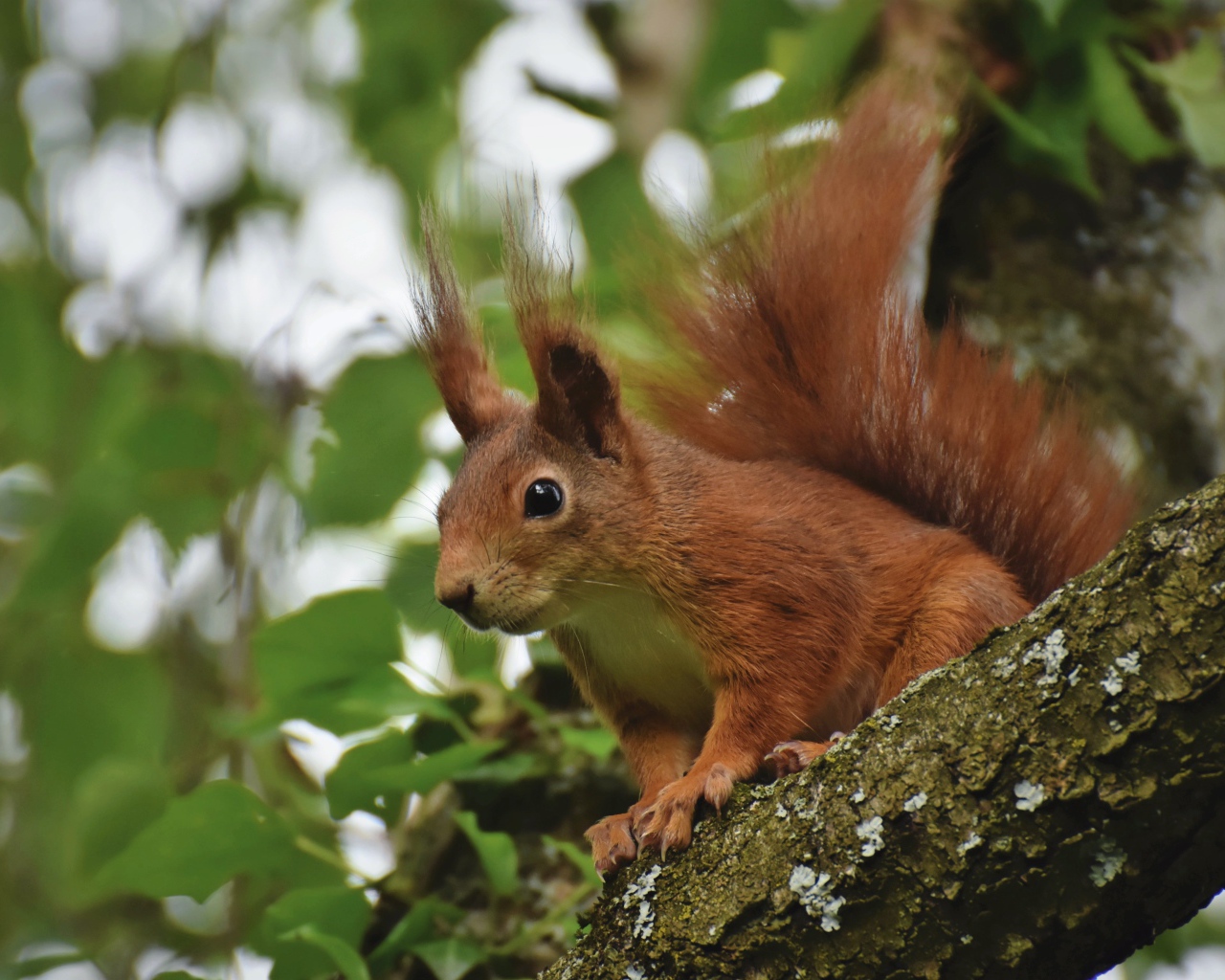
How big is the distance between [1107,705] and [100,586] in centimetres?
295

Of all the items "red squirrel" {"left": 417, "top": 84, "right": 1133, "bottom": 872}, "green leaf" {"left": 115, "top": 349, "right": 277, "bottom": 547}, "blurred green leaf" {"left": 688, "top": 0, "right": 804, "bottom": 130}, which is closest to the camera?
"red squirrel" {"left": 417, "top": 84, "right": 1133, "bottom": 872}

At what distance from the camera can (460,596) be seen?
1668 millimetres

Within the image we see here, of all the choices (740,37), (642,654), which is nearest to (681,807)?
(642,654)

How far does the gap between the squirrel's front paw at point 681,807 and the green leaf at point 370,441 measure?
0.97m

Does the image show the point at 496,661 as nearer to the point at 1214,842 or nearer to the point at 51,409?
the point at 1214,842

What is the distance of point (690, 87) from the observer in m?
2.96

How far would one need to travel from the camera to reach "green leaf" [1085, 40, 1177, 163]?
6.99ft

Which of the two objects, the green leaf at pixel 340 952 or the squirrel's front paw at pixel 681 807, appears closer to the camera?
the squirrel's front paw at pixel 681 807

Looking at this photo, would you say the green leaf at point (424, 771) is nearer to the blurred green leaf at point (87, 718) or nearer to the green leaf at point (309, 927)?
the green leaf at point (309, 927)

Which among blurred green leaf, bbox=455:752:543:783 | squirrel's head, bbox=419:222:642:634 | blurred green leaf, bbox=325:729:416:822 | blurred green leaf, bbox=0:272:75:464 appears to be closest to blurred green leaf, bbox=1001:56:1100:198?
squirrel's head, bbox=419:222:642:634

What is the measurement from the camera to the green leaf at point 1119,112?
6.99 feet

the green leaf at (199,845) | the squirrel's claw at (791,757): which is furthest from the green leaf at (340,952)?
the squirrel's claw at (791,757)

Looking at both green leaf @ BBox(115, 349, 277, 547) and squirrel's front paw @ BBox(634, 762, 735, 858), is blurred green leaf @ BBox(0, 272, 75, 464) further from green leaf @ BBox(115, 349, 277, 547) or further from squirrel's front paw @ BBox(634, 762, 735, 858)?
squirrel's front paw @ BBox(634, 762, 735, 858)

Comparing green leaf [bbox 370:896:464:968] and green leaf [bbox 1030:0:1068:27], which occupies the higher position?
green leaf [bbox 1030:0:1068:27]
